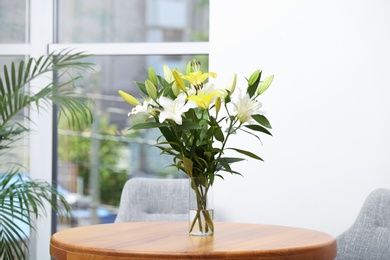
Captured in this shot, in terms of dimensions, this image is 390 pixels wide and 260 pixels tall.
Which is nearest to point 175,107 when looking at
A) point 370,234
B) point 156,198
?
point 370,234

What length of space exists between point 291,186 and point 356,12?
3.61 feet

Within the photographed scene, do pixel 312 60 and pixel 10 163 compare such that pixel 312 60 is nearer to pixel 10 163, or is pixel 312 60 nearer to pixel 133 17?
pixel 133 17

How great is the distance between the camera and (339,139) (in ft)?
14.8

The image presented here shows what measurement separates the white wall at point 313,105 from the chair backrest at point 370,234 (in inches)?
19.2

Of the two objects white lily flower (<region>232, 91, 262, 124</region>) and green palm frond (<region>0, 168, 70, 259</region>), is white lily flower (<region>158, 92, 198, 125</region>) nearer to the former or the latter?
white lily flower (<region>232, 91, 262, 124</region>)

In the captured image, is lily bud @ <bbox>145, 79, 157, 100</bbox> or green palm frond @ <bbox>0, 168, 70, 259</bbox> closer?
lily bud @ <bbox>145, 79, 157, 100</bbox>

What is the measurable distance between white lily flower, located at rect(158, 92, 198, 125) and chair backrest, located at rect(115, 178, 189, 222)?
1.82 m

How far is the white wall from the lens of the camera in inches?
174

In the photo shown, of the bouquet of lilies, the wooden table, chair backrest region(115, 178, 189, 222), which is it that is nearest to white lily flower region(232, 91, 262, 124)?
the bouquet of lilies

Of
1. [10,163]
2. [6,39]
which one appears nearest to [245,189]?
[10,163]

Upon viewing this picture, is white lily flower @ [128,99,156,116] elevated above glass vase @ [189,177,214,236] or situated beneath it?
elevated above

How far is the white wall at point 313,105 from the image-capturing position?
4430 millimetres

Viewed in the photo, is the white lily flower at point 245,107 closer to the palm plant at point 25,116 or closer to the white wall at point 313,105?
the palm plant at point 25,116

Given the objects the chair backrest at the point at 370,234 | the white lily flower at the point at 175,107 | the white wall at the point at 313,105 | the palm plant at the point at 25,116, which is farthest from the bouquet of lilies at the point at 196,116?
the white wall at the point at 313,105
